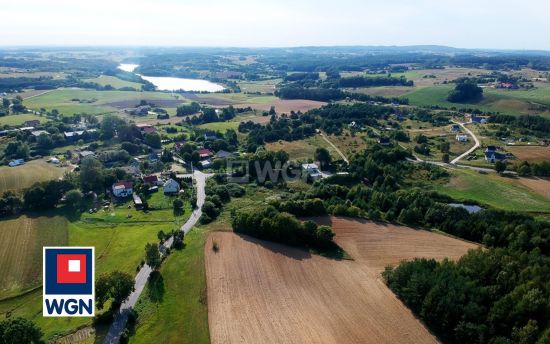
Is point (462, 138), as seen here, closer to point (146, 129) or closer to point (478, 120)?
point (478, 120)

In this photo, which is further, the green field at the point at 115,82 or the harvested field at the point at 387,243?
the green field at the point at 115,82

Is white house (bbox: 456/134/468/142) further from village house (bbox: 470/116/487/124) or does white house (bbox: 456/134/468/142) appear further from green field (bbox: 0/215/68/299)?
green field (bbox: 0/215/68/299)

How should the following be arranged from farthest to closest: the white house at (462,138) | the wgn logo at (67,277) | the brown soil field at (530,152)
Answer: the white house at (462,138) → the brown soil field at (530,152) → the wgn logo at (67,277)

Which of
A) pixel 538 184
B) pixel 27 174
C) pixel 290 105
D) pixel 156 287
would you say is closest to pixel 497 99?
pixel 290 105

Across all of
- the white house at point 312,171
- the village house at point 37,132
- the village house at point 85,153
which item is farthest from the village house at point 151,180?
the village house at point 37,132

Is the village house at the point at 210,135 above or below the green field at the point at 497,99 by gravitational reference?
below

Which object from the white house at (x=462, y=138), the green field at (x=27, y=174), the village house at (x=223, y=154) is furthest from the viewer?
the white house at (x=462, y=138)

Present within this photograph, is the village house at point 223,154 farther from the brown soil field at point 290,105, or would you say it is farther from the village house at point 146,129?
the brown soil field at point 290,105

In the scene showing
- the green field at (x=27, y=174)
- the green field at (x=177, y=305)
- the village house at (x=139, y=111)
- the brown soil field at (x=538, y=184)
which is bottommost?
the green field at (x=177, y=305)
